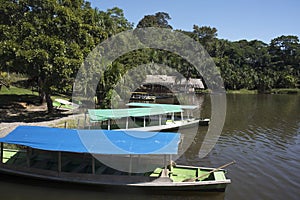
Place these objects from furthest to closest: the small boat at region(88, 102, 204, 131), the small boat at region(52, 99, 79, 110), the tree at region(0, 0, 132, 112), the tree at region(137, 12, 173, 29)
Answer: the tree at region(137, 12, 173, 29), the small boat at region(52, 99, 79, 110), the tree at region(0, 0, 132, 112), the small boat at region(88, 102, 204, 131)

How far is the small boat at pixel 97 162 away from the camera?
10773mm

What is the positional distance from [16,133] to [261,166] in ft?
39.9

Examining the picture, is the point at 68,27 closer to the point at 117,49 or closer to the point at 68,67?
the point at 68,67

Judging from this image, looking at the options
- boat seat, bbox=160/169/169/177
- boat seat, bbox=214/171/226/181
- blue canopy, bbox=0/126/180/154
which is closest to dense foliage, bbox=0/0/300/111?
blue canopy, bbox=0/126/180/154

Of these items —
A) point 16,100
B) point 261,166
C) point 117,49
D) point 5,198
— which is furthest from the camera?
point 117,49

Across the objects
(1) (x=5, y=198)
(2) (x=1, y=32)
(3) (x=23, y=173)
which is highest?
(2) (x=1, y=32)

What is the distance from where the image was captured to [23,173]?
37.0 ft

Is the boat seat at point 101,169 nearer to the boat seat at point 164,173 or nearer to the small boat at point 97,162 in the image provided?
the small boat at point 97,162

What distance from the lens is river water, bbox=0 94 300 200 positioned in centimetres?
1105

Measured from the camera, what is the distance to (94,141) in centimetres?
A: 1141

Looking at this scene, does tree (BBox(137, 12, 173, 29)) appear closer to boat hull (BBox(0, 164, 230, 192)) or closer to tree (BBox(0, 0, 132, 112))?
tree (BBox(0, 0, 132, 112))

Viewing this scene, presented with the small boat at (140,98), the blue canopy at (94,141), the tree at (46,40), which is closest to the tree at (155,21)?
the small boat at (140,98)

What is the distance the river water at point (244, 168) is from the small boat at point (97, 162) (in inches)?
19.0

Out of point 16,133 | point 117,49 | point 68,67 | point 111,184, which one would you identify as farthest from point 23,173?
point 117,49
